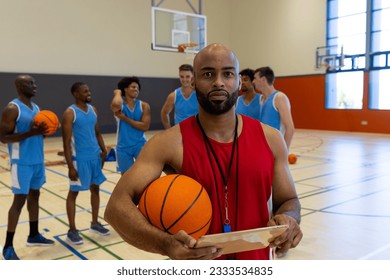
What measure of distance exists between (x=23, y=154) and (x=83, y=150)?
632 millimetres

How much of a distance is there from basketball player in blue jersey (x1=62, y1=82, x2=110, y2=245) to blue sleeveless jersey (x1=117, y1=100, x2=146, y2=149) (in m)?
0.48

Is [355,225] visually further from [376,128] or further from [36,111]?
[376,128]

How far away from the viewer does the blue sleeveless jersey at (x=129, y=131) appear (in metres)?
5.05

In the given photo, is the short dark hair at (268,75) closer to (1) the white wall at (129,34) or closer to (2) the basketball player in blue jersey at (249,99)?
(2) the basketball player in blue jersey at (249,99)

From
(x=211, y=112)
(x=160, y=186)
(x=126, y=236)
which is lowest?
(x=126, y=236)

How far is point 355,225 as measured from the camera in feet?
15.7

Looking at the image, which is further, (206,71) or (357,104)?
(357,104)

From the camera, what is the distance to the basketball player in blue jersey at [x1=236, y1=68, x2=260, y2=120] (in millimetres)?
5066

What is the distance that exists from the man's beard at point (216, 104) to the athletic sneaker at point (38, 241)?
3.16 m

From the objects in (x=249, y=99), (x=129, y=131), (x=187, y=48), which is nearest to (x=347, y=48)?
(x=187, y=48)

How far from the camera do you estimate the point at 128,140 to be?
5.04m

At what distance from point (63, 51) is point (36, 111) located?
41.0 ft

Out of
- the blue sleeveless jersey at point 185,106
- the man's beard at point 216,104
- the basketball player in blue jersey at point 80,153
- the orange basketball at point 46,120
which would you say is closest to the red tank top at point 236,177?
the man's beard at point 216,104
